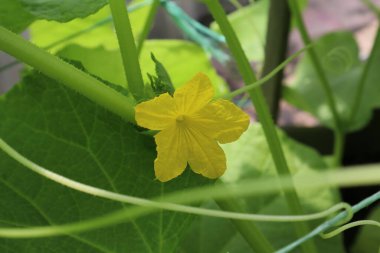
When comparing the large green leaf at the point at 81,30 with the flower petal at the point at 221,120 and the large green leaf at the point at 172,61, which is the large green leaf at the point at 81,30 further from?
the flower petal at the point at 221,120

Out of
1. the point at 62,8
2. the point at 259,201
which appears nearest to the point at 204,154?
the point at 62,8

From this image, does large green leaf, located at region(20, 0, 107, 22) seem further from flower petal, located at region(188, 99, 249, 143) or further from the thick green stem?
the thick green stem

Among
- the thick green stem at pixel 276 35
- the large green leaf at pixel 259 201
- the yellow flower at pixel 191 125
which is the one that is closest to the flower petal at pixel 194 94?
the yellow flower at pixel 191 125

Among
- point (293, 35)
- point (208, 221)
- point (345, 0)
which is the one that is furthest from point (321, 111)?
point (345, 0)

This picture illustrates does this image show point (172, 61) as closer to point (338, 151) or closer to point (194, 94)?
point (338, 151)

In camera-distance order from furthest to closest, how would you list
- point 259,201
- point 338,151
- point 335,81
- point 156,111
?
point 335,81 < point 338,151 < point 259,201 < point 156,111

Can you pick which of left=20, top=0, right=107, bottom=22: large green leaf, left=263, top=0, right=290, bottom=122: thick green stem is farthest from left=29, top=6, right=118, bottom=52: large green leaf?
left=20, top=0, right=107, bottom=22: large green leaf
